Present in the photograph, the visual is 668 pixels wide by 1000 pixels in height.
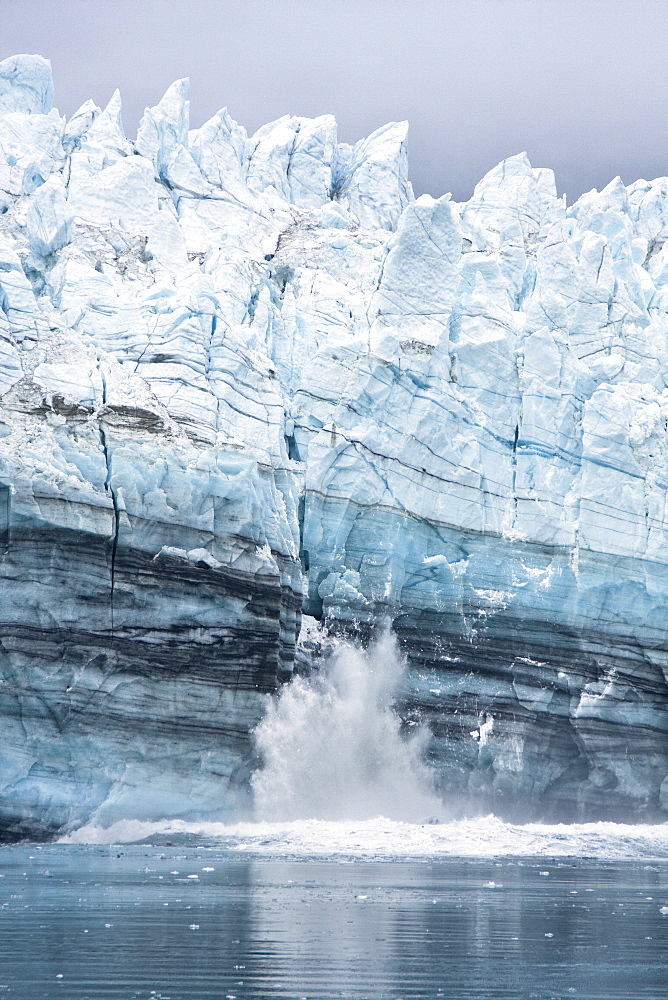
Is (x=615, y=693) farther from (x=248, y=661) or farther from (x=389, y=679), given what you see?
(x=248, y=661)

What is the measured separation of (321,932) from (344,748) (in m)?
11.6

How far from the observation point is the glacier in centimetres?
1958

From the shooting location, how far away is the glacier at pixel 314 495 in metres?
19.6

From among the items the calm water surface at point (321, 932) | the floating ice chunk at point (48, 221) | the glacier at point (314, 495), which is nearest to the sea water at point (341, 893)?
the calm water surface at point (321, 932)

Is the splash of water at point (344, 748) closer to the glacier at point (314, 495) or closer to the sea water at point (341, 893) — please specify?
the sea water at point (341, 893)

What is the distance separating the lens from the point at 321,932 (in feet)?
33.5

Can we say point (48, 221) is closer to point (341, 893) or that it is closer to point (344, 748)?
point (344, 748)

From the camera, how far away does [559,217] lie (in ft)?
103

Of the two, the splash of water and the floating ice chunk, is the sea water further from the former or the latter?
the floating ice chunk

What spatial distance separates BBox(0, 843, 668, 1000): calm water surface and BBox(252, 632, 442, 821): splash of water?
4.62 metres

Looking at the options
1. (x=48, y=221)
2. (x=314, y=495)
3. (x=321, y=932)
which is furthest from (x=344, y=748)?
(x=48, y=221)

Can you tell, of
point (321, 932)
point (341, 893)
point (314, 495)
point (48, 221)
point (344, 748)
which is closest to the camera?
point (321, 932)

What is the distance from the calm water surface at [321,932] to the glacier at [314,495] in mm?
4249

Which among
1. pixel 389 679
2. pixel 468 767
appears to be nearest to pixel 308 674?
pixel 389 679
